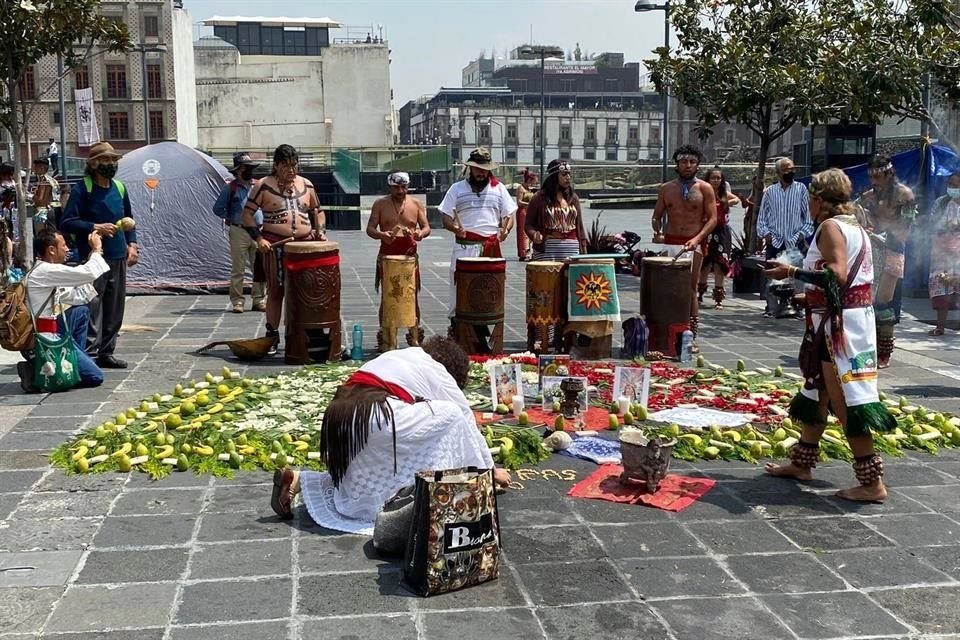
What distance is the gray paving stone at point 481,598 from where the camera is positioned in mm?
4355

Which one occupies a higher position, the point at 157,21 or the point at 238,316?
the point at 157,21

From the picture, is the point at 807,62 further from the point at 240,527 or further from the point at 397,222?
the point at 240,527

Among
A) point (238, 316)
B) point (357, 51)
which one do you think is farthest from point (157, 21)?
point (238, 316)

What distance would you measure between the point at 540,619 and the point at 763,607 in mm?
923

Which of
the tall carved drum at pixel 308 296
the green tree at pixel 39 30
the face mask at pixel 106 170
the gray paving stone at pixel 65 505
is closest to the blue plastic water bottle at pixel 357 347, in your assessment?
the tall carved drum at pixel 308 296

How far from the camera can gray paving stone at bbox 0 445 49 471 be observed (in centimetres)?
621

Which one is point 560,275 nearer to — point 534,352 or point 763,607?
point 534,352

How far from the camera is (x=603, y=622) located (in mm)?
4207

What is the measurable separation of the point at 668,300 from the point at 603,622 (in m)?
5.99

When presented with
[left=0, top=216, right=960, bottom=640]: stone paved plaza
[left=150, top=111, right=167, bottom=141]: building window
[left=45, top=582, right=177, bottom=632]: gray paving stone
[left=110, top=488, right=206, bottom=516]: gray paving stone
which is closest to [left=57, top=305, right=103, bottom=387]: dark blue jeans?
[left=0, top=216, right=960, bottom=640]: stone paved plaza

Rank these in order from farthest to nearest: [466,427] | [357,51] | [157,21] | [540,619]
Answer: [357,51]
[157,21]
[466,427]
[540,619]

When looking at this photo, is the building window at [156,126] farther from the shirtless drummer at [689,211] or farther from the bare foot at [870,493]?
the bare foot at [870,493]

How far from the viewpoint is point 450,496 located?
4.40m

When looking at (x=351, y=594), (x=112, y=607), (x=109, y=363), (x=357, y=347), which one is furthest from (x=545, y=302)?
(x=112, y=607)
